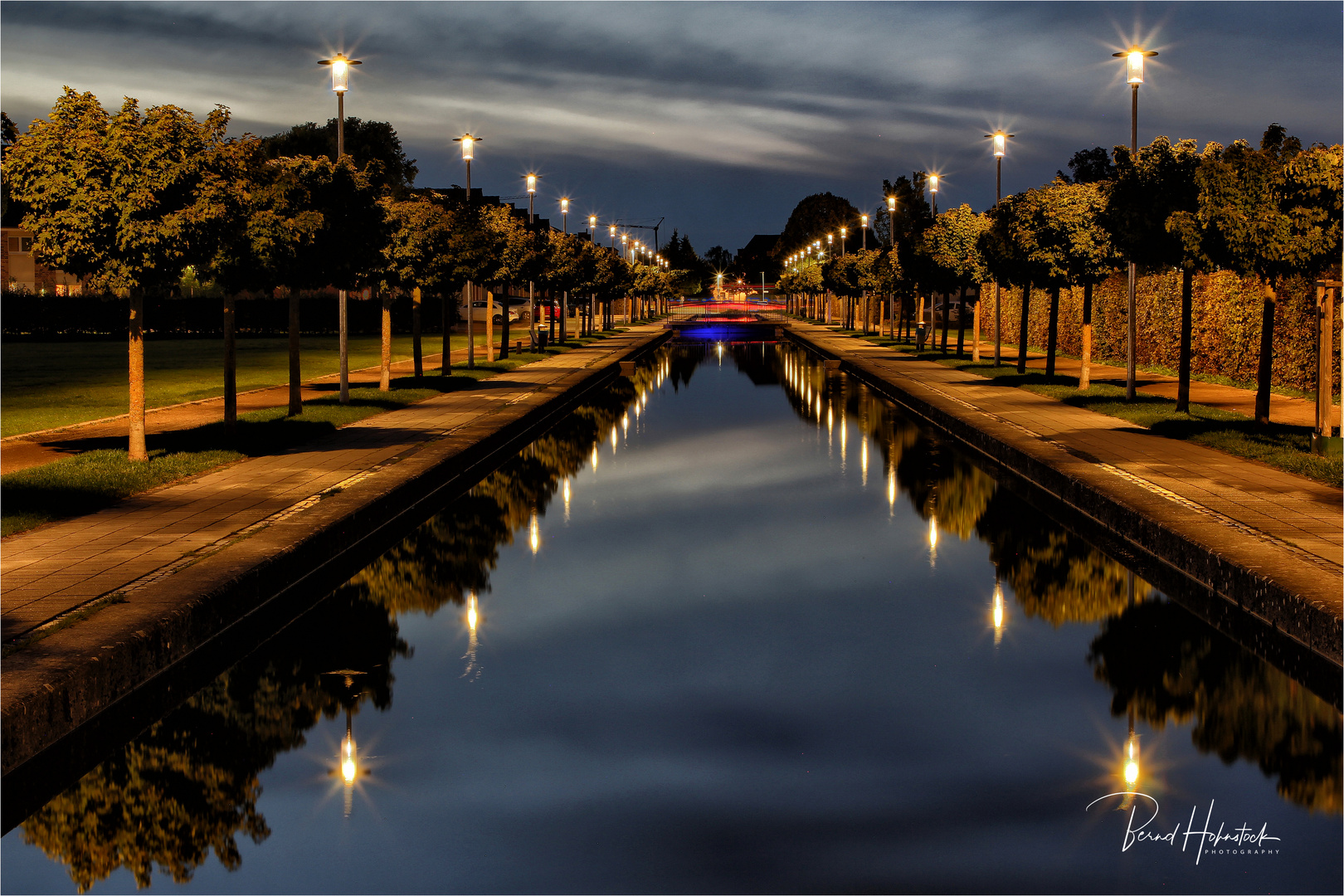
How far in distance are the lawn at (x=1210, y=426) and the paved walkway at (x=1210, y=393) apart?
0.56 m

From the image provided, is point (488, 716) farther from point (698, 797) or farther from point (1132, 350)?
point (1132, 350)

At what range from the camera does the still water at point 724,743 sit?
554 cm

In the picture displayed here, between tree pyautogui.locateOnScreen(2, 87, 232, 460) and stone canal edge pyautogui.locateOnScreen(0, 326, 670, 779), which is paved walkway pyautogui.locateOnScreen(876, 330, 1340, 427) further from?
tree pyautogui.locateOnScreen(2, 87, 232, 460)

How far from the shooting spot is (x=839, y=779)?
6426 millimetres

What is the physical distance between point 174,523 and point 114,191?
4964 millimetres

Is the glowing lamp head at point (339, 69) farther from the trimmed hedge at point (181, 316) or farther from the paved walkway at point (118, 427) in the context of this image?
the trimmed hedge at point (181, 316)

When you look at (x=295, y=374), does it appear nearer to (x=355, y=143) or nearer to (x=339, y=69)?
(x=339, y=69)

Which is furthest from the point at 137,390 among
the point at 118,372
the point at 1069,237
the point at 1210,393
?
the point at 118,372

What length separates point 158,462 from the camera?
1641 cm

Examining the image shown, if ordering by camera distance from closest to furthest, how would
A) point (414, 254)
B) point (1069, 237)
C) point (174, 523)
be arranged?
point (174, 523) < point (1069, 237) < point (414, 254)

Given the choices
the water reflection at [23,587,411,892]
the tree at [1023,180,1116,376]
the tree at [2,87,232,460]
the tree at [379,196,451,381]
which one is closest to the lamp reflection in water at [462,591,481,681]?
the water reflection at [23,587,411,892]

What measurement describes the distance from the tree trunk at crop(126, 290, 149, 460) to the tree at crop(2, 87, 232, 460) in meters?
0.58

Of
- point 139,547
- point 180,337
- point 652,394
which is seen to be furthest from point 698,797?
point 180,337

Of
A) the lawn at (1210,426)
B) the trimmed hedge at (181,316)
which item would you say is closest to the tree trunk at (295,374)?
the lawn at (1210,426)
